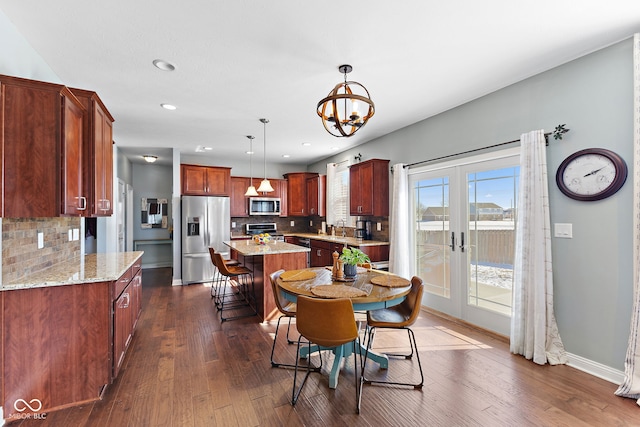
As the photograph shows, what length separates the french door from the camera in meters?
3.24

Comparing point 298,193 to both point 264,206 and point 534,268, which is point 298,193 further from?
point 534,268

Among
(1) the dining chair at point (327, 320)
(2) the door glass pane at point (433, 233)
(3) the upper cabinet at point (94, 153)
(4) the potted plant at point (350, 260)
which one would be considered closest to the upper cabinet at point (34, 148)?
(3) the upper cabinet at point (94, 153)

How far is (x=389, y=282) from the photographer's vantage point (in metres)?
2.46

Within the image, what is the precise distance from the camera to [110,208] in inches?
118

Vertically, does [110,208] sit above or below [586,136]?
below

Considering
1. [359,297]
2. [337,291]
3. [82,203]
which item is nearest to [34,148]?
[82,203]

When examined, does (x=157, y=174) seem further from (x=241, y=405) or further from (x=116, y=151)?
(x=241, y=405)

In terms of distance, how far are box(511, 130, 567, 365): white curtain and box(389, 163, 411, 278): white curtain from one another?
1.63 m

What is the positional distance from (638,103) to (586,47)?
63 cm

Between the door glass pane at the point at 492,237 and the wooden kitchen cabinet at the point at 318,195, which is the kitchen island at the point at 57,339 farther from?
the wooden kitchen cabinet at the point at 318,195

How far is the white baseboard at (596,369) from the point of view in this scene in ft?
7.69

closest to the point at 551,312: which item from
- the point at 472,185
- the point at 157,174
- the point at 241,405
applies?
the point at 472,185

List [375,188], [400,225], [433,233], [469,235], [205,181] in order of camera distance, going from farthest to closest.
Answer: [205,181] < [375,188] < [400,225] < [433,233] < [469,235]

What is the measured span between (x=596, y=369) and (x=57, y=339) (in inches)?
162
